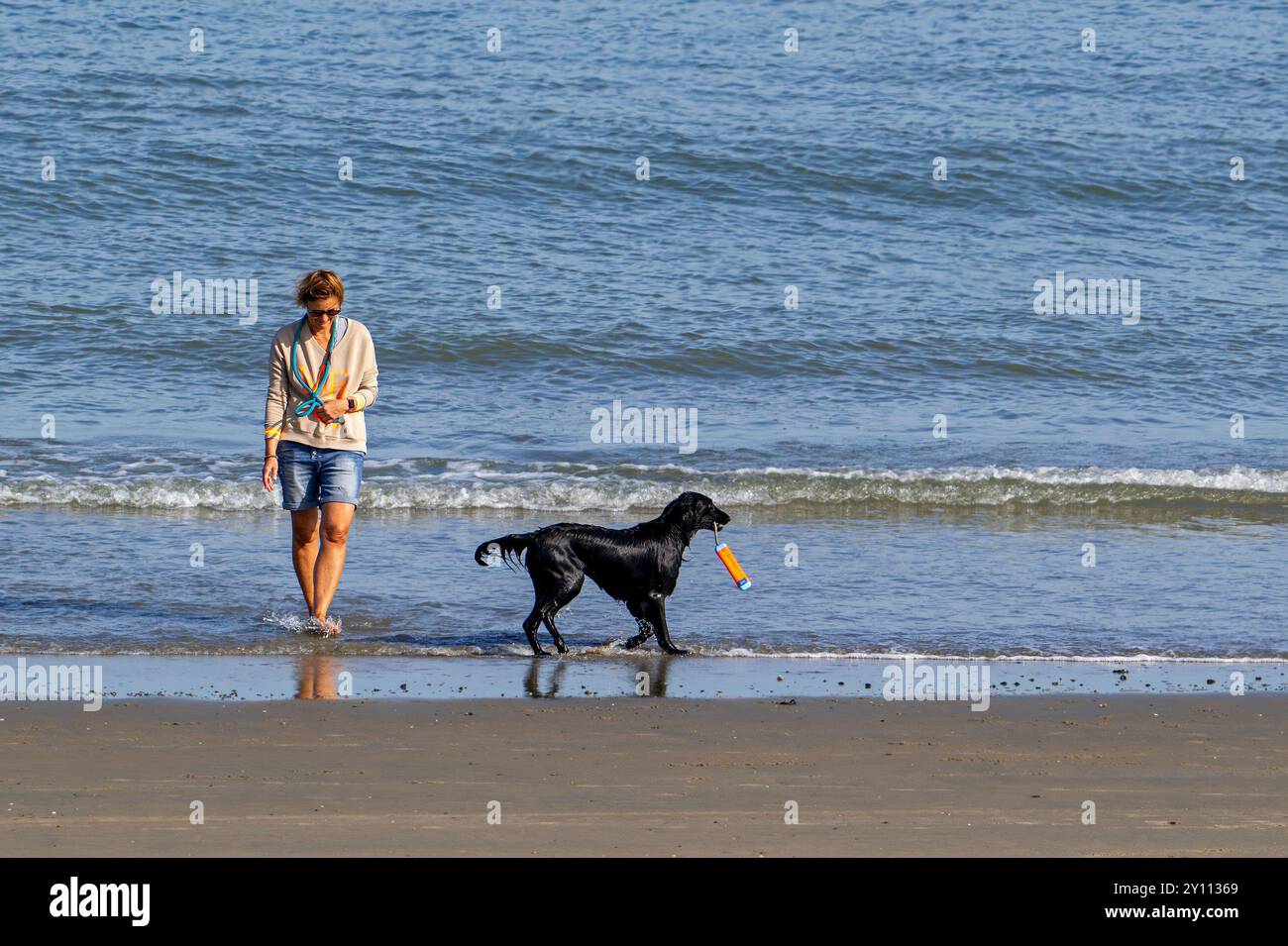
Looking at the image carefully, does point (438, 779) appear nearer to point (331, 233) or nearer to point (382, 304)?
point (382, 304)

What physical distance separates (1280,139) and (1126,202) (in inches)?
159

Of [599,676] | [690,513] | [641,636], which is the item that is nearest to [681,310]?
[690,513]

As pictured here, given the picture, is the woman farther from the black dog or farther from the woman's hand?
the black dog

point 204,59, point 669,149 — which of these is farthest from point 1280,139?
point 204,59

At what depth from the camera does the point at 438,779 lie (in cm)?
495

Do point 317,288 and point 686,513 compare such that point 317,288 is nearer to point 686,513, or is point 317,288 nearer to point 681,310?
point 686,513

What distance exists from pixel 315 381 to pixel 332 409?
164mm

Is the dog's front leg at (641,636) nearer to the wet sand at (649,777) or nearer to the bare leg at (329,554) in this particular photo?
the wet sand at (649,777)

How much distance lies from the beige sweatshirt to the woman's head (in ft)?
0.31

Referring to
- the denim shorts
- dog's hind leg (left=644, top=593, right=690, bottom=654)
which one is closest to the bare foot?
the denim shorts

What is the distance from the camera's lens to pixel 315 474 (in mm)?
7262

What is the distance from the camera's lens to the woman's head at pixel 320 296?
6945 mm

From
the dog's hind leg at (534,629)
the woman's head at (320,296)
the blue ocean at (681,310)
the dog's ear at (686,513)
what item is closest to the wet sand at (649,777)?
the dog's hind leg at (534,629)

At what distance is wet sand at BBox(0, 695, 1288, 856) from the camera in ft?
14.3
